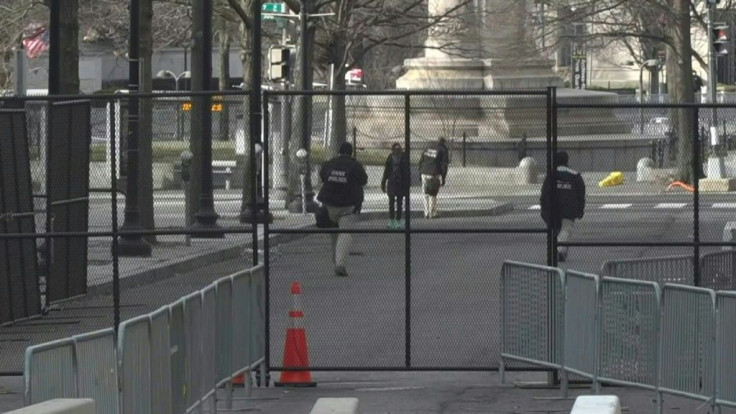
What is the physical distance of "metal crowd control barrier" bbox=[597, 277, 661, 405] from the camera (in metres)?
11.8

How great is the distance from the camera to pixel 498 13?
4341cm

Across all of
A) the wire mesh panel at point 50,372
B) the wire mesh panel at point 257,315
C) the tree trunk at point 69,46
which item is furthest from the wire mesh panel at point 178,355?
the tree trunk at point 69,46

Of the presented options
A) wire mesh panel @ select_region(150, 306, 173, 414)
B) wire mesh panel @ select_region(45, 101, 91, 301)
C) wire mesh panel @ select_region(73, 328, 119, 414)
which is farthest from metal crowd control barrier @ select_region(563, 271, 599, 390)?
wire mesh panel @ select_region(45, 101, 91, 301)

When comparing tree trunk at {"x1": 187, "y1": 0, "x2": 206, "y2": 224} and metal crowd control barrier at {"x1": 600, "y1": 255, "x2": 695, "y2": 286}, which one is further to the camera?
tree trunk at {"x1": 187, "y1": 0, "x2": 206, "y2": 224}

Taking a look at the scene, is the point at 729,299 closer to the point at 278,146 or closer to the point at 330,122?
the point at 330,122

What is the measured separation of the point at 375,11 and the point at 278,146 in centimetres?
816

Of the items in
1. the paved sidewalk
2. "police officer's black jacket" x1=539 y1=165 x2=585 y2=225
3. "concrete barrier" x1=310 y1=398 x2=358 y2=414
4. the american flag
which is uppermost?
the american flag

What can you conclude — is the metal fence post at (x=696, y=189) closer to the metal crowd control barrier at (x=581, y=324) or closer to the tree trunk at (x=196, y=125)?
the metal crowd control barrier at (x=581, y=324)

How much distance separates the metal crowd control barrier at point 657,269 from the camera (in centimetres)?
1357

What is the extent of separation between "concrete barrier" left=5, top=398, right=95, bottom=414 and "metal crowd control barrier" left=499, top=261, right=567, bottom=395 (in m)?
5.63

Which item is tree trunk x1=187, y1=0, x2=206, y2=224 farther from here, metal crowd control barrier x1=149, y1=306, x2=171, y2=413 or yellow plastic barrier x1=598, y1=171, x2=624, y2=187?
metal crowd control barrier x1=149, y1=306, x2=171, y2=413

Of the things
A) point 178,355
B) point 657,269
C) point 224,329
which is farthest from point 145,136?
point 178,355

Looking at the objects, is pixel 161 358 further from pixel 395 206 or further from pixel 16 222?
pixel 16 222

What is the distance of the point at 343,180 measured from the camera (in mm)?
15984
